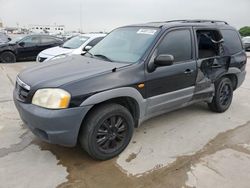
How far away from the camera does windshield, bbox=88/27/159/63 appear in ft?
11.9

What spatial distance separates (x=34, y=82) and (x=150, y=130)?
6.66 feet

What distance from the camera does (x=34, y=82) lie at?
305 cm

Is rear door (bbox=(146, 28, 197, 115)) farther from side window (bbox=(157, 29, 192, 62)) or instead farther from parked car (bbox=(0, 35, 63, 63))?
parked car (bbox=(0, 35, 63, 63))

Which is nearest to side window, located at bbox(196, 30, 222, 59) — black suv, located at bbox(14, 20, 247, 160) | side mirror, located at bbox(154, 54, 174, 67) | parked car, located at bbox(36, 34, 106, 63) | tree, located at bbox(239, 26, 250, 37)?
black suv, located at bbox(14, 20, 247, 160)

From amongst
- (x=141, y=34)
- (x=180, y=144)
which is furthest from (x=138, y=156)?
(x=141, y=34)

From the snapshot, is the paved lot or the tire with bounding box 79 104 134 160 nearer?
the paved lot

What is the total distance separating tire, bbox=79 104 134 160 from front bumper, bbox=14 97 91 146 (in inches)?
5.6

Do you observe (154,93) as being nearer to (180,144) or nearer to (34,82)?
(180,144)

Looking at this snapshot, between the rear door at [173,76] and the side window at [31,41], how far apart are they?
31.0ft

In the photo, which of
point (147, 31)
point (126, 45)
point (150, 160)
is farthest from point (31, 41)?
point (150, 160)

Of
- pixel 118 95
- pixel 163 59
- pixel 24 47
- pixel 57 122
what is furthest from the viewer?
pixel 24 47

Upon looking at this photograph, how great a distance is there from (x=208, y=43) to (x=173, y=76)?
1.23 metres

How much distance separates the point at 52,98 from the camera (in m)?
2.81

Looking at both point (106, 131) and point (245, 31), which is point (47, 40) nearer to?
point (106, 131)
